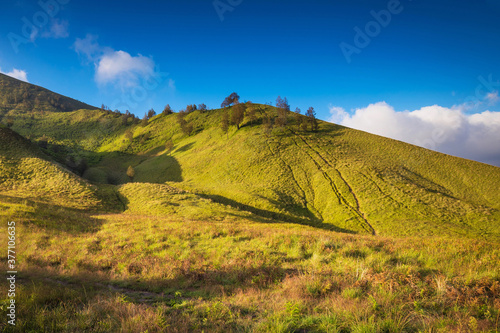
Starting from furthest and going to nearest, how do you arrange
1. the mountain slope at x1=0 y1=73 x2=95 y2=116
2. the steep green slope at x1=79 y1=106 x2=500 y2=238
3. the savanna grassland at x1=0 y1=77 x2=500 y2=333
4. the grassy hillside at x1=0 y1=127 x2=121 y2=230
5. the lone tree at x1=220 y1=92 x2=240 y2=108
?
the mountain slope at x1=0 y1=73 x2=95 y2=116 < the lone tree at x1=220 y1=92 x2=240 y2=108 < the steep green slope at x1=79 y1=106 x2=500 y2=238 < the grassy hillside at x1=0 y1=127 x2=121 y2=230 < the savanna grassland at x1=0 y1=77 x2=500 y2=333

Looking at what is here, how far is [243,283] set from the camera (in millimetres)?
7918

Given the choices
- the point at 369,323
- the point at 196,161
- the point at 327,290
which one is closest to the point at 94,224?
the point at 327,290

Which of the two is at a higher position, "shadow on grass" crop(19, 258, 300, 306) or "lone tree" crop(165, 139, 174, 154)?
"lone tree" crop(165, 139, 174, 154)

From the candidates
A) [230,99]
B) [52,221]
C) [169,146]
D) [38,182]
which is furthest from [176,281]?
[230,99]

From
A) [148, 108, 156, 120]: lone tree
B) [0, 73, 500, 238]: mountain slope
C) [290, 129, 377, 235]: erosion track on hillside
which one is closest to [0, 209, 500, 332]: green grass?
[0, 73, 500, 238]: mountain slope

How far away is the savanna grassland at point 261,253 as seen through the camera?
197 inches

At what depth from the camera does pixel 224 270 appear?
29.5ft

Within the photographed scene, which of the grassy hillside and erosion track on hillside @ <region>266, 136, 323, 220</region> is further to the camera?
erosion track on hillside @ <region>266, 136, 323, 220</region>

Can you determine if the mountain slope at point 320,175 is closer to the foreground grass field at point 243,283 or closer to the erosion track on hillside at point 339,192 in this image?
the erosion track on hillside at point 339,192

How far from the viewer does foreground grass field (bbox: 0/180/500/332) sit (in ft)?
15.6

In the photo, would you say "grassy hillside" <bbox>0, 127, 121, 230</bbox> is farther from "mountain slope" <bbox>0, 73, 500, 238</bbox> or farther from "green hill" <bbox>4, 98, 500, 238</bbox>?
"mountain slope" <bbox>0, 73, 500, 238</bbox>

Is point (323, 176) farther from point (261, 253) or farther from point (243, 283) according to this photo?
point (243, 283)

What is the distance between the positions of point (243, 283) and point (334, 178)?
156 ft

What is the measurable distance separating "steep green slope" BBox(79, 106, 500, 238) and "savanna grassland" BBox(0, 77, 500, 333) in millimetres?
417
